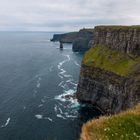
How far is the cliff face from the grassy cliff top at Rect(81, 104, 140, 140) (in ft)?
279

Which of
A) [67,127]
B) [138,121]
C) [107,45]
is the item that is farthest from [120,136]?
[107,45]

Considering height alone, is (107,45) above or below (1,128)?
above

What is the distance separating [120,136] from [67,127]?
6809 centimetres

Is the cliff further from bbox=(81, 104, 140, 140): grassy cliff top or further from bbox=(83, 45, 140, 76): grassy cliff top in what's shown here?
bbox=(81, 104, 140, 140): grassy cliff top

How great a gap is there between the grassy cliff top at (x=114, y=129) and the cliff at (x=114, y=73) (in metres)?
62.7

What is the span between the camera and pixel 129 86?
85812 mm

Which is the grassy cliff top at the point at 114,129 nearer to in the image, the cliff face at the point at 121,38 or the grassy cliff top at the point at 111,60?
the grassy cliff top at the point at 111,60

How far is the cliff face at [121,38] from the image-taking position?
336 feet

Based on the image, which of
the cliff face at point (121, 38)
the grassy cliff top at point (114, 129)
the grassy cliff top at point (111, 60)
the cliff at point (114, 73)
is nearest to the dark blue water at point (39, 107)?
the cliff at point (114, 73)

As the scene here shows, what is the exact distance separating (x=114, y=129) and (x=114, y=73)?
81460 mm

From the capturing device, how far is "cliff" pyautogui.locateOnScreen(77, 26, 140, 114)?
88312mm

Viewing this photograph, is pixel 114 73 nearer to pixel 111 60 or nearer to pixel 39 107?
pixel 111 60

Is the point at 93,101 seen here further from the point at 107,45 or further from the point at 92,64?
the point at 107,45

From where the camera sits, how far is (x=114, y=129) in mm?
17578
